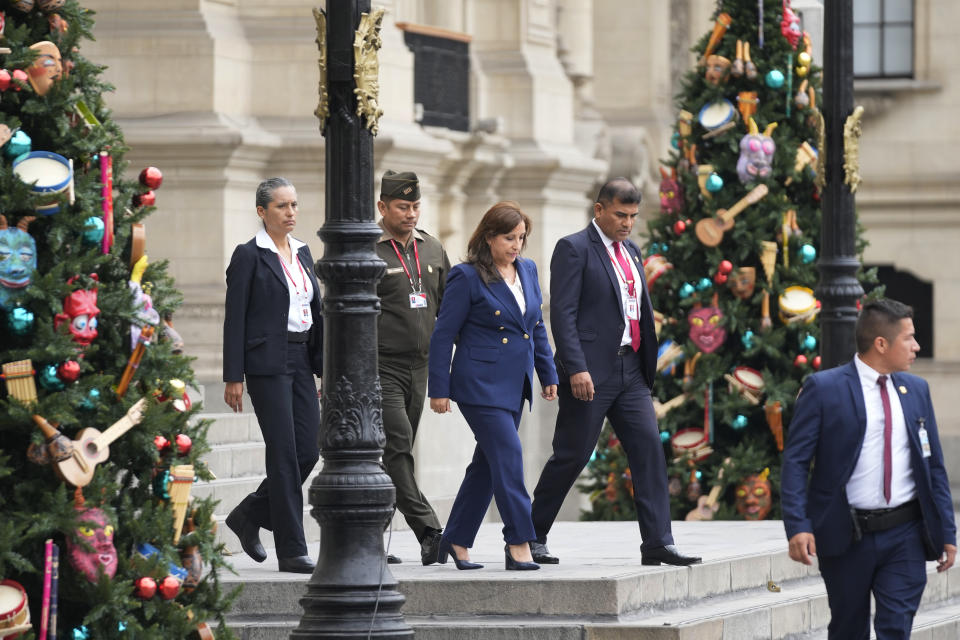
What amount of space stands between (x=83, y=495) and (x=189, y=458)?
483mm

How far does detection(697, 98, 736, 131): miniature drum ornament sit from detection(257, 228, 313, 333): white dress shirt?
6.12m

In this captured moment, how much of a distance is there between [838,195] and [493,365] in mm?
3998

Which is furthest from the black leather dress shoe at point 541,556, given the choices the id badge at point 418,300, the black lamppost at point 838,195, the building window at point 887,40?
the building window at point 887,40

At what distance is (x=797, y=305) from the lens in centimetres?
1627

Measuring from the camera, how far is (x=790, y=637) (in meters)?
11.8

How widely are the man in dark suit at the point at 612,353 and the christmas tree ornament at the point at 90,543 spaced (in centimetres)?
329

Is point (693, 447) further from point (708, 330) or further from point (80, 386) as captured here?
point (80, 386)

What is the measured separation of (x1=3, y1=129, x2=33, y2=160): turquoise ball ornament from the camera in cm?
814

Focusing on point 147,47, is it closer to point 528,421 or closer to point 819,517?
point 528,421

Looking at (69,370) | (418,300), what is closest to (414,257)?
(418,300)

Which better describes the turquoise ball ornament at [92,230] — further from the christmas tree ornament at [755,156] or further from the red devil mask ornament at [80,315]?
the christmas tree ornament at [755,156]

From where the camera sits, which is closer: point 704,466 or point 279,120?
point 704,466

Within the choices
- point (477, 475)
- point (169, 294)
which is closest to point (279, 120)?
point (477, 475)

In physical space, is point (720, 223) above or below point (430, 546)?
above
